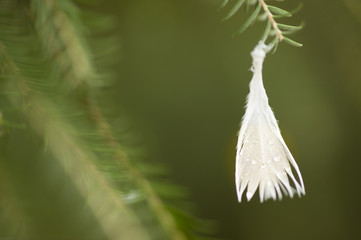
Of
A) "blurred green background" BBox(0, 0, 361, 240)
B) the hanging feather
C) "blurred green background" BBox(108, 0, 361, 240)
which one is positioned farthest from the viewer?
"blurred green background" BBox(108, 0, 361, 240)

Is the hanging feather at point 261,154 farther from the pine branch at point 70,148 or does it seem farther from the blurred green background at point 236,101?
the blurred green background at point 236,101

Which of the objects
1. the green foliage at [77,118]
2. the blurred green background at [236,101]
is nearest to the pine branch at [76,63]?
the green foliage at [77,118]

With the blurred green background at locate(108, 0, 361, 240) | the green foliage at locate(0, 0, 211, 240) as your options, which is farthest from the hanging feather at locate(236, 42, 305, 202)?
the blurred green background at locate(108, 0, 361, 240)

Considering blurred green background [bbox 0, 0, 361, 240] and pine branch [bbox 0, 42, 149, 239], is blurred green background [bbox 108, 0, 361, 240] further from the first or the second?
pine branch [bbox 0, 42, 149, 239]

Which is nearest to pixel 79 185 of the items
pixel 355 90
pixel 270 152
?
pixel 270 152

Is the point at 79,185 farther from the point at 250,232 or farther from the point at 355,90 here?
the point at 250,232

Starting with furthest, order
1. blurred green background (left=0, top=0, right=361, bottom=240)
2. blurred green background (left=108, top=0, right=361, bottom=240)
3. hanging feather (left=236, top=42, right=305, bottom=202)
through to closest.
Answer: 1. blurred green background (left=108, top=0, right=361, bottom=240)
2. blurred green background (left=0, top=0, right=361, bottom=240)
3. hanging feather (left=236, top=42, right=305, bottom=202)

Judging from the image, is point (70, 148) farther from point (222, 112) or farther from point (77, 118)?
point (222, 112)
